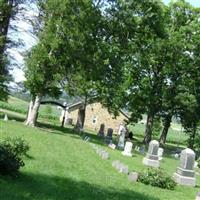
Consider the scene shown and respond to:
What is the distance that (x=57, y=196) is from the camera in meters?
12.7

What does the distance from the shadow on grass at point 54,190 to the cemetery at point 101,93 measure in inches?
1.5

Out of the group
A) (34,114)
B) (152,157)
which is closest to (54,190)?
(152,157)

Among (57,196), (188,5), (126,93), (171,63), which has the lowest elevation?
(57,196)

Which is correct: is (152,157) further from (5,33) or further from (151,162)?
(5,33)

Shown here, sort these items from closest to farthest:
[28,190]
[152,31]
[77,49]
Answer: [28,190] < [77,49] < [152,31]

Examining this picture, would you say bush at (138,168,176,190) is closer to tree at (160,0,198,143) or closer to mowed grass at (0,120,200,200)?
mowed grass at (0,120,200,200)

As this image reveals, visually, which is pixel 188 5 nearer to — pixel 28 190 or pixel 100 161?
pixel 100 161

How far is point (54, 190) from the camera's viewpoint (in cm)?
1341

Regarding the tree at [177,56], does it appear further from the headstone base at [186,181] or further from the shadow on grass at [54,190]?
the shadow on grass at [54,190]

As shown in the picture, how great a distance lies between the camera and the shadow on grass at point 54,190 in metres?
12.0

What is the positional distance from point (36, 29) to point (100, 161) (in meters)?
21.1

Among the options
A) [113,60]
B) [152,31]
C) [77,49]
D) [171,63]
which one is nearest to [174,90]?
[171,63]

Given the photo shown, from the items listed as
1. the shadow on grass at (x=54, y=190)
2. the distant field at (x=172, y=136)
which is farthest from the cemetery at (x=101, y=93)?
the distant field at (x=172, y=136)

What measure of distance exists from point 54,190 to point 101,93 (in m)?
34.3
